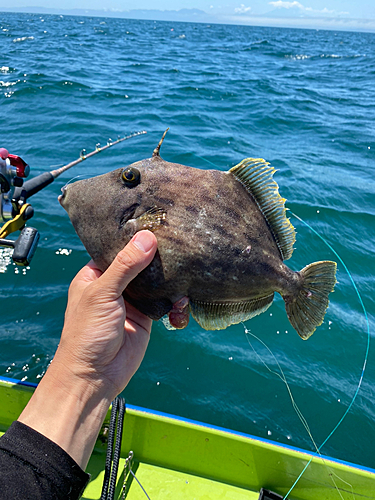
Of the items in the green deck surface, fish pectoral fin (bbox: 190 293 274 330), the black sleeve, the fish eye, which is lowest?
the green deck surface

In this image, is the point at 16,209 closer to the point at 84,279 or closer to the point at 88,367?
the point at 84,279

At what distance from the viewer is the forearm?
2.12 m

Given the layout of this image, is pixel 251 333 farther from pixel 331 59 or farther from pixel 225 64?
pixel 331 59

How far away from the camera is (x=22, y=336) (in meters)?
5.24

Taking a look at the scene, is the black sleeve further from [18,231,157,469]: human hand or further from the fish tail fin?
the fish tail fin

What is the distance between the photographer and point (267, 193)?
2.60 m

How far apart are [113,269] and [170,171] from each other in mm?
801

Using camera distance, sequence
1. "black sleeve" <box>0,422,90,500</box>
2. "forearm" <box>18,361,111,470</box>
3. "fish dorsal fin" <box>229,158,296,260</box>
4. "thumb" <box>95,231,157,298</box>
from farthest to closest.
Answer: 1. "fish dorsal fin" <box>229,158,296,260</box>
2. "thumb" <box>95,231,157,298</box>
3. "forearm" <box>18,361,111,470</box>
4. "black sleeve" <box>0,422,90,500</box>

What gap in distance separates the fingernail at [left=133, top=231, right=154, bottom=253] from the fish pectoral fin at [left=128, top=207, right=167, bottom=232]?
0.30 ft

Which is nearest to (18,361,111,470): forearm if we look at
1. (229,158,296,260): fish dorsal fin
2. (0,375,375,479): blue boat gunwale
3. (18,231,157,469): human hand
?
(18,231,157,469): human hand

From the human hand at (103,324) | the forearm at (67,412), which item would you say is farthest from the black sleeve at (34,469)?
the human hand at (103,324)

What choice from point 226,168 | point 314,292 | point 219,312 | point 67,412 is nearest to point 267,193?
point 314,292

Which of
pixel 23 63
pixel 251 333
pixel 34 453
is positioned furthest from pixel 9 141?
pixel 23 63

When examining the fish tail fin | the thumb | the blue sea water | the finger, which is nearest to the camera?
the thumb
